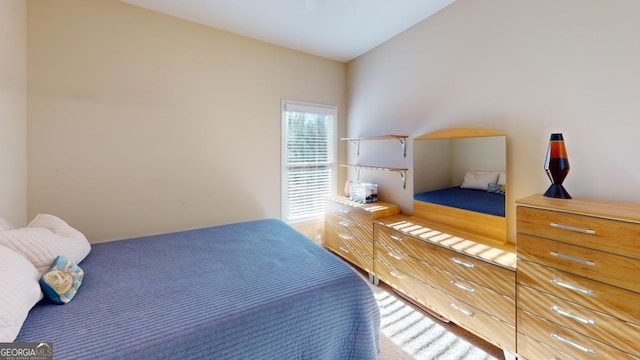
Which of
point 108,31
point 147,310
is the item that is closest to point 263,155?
point 108,31

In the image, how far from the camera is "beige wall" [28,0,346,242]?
1990mm

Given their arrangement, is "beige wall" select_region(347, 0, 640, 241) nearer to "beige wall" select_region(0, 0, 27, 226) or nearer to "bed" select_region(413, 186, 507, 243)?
"bed" select_region(413, 186, 507, 243)

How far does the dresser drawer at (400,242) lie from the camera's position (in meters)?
2.06

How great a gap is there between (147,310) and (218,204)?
1659 millimetres

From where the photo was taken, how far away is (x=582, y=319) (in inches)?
50.9

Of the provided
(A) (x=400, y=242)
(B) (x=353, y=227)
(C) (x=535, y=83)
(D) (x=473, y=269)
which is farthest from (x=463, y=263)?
(C) (x=535, y=83)

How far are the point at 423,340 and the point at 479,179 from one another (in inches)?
53.2

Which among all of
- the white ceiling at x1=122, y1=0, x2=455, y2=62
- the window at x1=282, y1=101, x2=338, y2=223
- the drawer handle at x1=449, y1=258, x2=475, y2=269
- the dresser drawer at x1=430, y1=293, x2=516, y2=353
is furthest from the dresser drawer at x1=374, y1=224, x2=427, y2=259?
the white ceiling at x1=122, y1=0, x2=455, y2=62

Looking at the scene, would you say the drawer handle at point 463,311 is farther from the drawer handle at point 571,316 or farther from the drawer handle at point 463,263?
the drawer handle at point 571,316

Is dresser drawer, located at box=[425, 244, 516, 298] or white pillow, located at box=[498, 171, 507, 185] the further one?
white pillow, located at box=[498, 171, 507, 185]

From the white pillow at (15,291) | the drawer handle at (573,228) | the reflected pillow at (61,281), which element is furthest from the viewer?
the drawer handle at (573,228)

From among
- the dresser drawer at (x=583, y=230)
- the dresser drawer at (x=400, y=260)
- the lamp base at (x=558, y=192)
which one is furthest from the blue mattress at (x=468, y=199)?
the dresser drawer at (x=400, y=260)

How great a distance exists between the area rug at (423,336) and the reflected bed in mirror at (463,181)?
79 cm

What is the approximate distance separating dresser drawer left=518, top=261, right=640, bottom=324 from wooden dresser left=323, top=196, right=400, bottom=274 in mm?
1301
